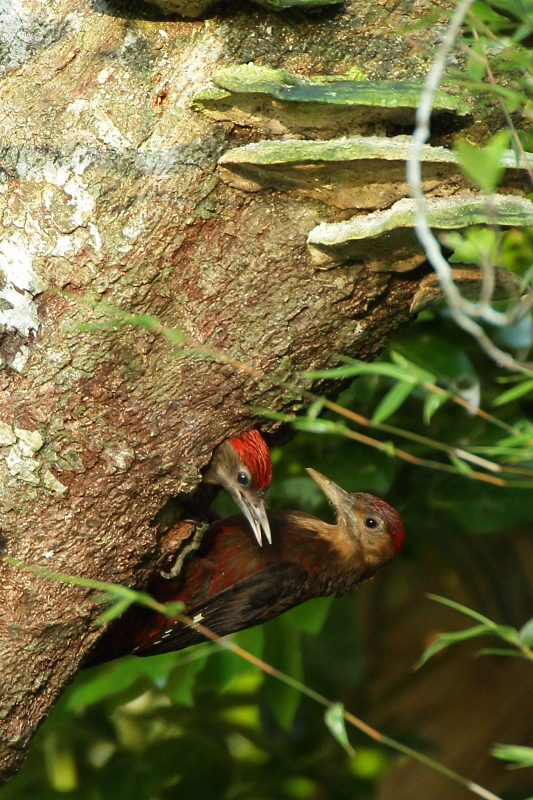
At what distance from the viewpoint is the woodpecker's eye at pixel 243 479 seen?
3.26 meters

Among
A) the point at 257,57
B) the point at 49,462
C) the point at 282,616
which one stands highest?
the point at 257,57

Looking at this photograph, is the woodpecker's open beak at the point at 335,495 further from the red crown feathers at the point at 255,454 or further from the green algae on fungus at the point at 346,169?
the green algae on fungus at the point at 346,169

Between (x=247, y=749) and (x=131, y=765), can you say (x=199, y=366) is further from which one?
(x=247, y=749)

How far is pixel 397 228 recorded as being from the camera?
2.08m

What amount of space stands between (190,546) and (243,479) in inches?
13.7

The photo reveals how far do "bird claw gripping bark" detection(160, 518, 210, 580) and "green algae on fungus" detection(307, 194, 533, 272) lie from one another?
1.04 m

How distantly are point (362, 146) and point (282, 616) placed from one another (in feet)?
6.96

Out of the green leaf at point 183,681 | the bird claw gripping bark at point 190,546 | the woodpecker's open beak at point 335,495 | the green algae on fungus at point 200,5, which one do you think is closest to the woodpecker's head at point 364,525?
the woodpecker's open beak at point 335,495

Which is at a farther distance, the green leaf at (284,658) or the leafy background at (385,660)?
the green leaf at (284,658)

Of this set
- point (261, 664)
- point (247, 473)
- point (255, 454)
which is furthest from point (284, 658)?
point (261, 664)

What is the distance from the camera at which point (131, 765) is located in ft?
14.6

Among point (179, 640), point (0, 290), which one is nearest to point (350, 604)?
point (179, 640)

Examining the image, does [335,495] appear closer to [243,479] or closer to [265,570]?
[265,570]

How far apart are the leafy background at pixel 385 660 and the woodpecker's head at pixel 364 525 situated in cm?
13
